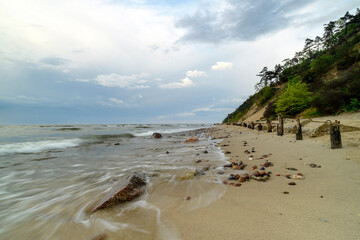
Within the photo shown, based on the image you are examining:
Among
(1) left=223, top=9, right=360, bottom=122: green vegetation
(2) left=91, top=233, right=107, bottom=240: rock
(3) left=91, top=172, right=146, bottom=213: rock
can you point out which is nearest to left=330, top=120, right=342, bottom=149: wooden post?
(3) left=91, top=172, right=146, bottom=213: rock

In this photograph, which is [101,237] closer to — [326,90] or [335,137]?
[335,137]

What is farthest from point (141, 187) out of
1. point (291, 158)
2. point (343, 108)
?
point (343, 108)

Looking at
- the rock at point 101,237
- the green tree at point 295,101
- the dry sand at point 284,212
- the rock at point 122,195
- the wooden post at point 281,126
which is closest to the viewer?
the dry sand at point 284,212

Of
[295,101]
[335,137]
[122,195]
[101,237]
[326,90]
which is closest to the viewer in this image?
[101,237]

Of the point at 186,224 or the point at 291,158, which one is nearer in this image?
the point at 186,224

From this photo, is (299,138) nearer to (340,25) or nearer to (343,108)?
(343,108)

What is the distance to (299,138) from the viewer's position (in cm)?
735

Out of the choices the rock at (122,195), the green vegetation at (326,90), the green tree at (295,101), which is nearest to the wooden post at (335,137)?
the rock at (122,195)

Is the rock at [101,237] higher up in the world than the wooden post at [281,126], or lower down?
lower down

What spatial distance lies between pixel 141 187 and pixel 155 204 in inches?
30.6

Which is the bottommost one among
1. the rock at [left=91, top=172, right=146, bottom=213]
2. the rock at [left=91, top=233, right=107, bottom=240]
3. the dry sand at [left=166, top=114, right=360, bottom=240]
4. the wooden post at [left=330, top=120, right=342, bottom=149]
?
the rock at [left=91, top=233, right=107, bottom=240]

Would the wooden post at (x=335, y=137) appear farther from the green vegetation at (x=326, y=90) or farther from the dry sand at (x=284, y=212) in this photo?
the green vegetation at (x=326, y=90)

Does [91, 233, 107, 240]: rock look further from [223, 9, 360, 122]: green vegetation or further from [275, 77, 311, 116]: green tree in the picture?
[275, 77, 311, 116]: green tree

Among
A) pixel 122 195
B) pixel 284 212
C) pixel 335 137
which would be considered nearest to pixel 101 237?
pixel 122 195
